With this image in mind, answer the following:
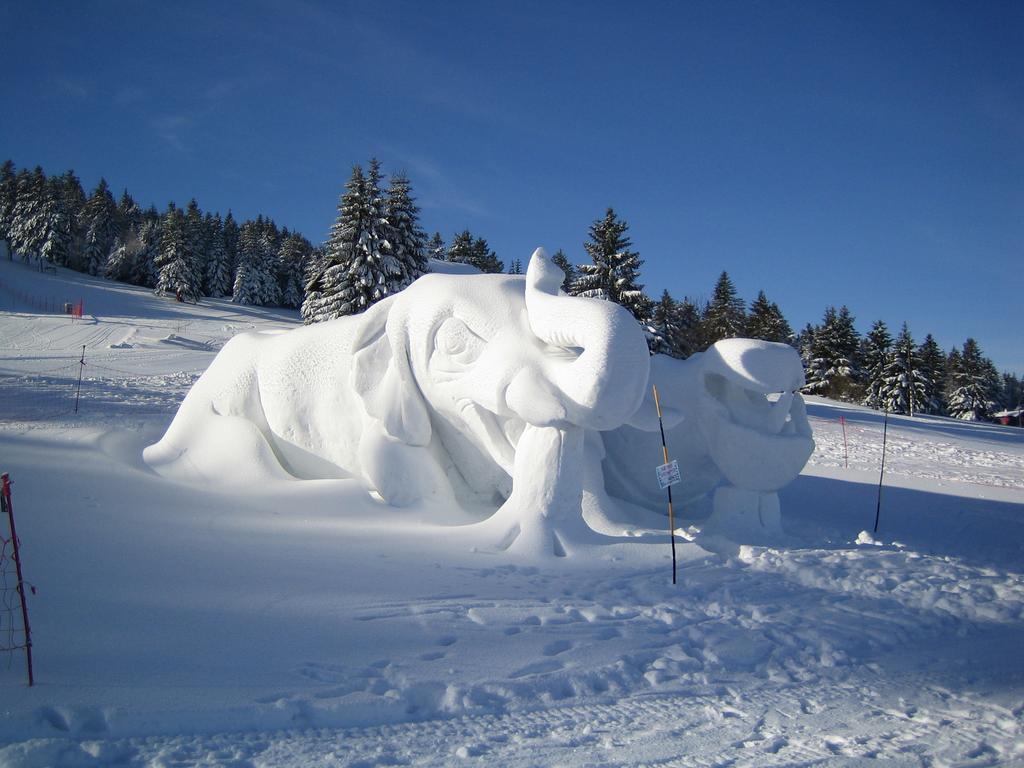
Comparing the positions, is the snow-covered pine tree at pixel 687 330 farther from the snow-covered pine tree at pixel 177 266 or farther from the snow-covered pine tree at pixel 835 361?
the snow-covered pine tree at pixel 177 266

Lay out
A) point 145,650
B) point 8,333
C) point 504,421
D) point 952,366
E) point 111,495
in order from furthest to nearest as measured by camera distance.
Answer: point 952,366 → point 8,333 → point 504,421 → point 111,495 → point 145,650

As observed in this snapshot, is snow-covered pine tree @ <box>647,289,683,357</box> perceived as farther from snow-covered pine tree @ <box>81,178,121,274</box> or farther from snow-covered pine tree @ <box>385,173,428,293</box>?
snow-covered pine tree @ <box>81,178,121,274</box>

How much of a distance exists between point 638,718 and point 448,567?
107 inches

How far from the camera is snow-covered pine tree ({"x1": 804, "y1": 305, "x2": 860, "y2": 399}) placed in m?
43.7

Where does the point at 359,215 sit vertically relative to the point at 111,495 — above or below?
above

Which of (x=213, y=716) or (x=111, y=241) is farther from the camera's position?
(x=111, y=241)

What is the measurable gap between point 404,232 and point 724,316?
20820 millimetres

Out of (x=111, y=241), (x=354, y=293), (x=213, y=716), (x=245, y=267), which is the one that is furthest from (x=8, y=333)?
(x=111, y=241)

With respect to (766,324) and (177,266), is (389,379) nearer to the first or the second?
(766,324)

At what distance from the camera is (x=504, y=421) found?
793 cm

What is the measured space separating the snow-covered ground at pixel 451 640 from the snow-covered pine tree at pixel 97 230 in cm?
5981

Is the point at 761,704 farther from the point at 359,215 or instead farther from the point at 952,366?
the point at 952,366

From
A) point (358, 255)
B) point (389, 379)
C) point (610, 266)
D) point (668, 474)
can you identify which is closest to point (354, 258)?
point (358, 255)

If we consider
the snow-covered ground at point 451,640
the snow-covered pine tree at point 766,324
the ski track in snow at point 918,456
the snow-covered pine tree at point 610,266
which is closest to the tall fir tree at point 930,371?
the snow-covered pine tree at point 766,324
